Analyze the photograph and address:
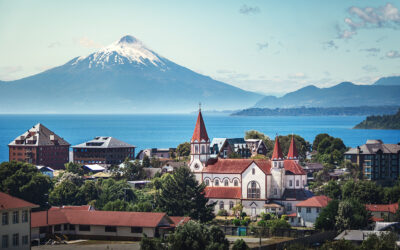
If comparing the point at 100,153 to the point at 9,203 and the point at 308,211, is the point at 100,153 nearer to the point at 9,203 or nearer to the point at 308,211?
the point at 308,211

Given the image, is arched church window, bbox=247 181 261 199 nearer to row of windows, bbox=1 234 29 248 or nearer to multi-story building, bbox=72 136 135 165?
row of windows, bbox=1 234 29 248

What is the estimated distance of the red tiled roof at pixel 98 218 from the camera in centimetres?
5688

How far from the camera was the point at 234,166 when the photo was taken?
83.2 metres

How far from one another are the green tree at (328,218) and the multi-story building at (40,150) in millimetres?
74081

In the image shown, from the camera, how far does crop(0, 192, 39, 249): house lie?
143 ft

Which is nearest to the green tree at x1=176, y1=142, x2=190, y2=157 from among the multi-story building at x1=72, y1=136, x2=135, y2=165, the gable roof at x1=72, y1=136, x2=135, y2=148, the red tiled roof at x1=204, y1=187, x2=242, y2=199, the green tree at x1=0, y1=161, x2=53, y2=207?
the gable roof at x1=72, y1=136, x2=135, y2=148

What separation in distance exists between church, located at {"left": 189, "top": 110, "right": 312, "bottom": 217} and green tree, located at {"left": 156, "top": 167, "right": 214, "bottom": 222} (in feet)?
31.7

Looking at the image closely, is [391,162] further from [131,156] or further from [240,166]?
[131,156]

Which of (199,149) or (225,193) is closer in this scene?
(225,193)

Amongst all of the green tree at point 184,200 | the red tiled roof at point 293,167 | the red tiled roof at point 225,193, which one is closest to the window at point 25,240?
the green tree at point 184,200

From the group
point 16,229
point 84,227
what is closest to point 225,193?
point 84,227

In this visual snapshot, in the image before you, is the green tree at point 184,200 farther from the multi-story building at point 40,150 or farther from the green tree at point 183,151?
the green tree at point 183,151

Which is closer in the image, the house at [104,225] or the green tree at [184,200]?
the house at [104,225]

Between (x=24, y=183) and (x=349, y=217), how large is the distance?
33389 mm
